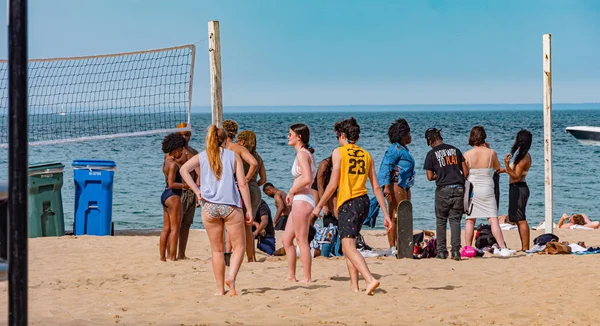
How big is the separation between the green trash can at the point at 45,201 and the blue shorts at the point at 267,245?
9.41ft

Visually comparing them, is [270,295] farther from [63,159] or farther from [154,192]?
[63,159]

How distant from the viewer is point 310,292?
788 centimetres

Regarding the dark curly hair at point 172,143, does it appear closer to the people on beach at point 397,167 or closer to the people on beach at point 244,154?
the people on beach at point 244,154


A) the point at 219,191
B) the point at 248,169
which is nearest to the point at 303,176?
the point at 219,191

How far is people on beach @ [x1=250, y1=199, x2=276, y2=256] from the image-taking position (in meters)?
10.9

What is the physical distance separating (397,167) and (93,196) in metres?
4.20

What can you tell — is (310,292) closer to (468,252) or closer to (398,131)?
(398,131)

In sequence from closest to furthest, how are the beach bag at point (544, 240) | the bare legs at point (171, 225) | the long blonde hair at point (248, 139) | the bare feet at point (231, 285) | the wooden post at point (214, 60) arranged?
the bare feet at point (231, 285), the long blonde hair at point (248, 139), the bare legs at point (171, 225), the wooden post at point (214, 60), the beach bag at point (544, 240)

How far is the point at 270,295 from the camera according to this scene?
778 centimetres

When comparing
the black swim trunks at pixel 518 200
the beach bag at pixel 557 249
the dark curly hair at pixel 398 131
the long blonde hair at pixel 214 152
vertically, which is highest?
the dark curly hair at pixel 398 131

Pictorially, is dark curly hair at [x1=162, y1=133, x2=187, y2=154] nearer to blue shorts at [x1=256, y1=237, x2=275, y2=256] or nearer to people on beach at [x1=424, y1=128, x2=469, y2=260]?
blue shorts at [x1=256, y1=237, x2=275, y2=256]

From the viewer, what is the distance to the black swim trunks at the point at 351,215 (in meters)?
7.40

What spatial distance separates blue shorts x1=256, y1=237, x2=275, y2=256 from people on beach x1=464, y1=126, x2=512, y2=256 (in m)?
2.25

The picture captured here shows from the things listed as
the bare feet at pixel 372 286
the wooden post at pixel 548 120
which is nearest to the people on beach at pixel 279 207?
the wooden post at pixel 548 120
